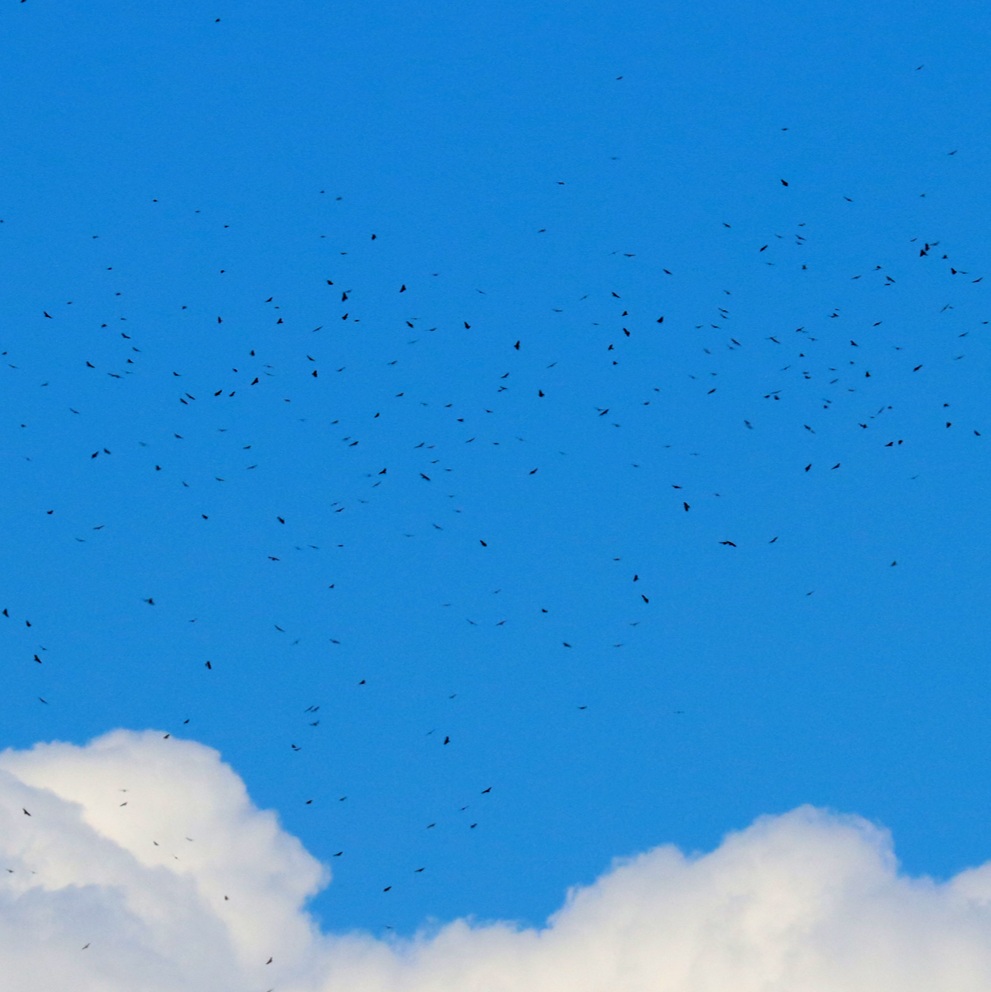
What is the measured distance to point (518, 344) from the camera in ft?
95.5

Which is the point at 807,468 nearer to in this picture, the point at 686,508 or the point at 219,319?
the point at 686,508

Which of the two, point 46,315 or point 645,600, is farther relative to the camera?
point 46,315

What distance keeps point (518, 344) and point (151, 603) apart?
61.6ft

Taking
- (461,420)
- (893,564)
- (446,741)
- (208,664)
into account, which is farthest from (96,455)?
(893,564)

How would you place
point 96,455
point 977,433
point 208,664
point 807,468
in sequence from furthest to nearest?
point 96,455, point 208,664, point 807,468, point 977,433

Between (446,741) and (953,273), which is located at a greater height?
(953,273)

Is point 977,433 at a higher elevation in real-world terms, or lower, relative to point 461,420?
lower

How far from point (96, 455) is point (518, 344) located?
20.4 metres

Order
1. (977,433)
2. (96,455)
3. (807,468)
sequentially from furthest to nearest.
→ (96,455)
(807,468)
(977,433)

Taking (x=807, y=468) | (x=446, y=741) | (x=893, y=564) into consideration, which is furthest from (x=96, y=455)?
(x=893, y=564)

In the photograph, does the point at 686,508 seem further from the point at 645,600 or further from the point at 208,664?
the point at 208,664

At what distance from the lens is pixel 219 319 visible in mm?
29453

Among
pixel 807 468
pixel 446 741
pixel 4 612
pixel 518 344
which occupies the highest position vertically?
pixel 518 344

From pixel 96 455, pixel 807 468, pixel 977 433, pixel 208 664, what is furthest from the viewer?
pixel 96 455
